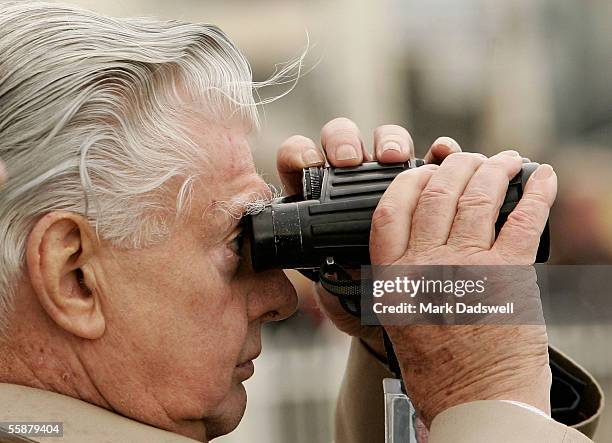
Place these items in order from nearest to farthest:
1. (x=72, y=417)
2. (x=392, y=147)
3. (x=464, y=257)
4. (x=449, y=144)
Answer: (x=72, y=417), (x=464, y=257), (x=392, y=147), (x=449, y=144)

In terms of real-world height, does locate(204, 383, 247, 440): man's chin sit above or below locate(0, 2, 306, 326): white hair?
below

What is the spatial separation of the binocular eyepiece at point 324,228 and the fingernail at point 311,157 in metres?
0.24

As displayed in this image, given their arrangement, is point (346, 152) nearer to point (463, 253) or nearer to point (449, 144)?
point (449, 144)

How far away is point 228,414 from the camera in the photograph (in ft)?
5.33

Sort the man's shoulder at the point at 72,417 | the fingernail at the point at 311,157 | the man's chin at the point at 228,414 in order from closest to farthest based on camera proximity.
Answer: the man's shoulder at the point at 72,417 < the man's chin at the point at 228,414 < the fingernail at the point at 311,157

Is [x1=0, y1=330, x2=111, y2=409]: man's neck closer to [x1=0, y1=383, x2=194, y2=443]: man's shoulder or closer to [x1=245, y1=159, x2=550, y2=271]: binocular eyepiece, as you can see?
[x1=0, y1=383, x2=194, y2=443]: man's shoulder

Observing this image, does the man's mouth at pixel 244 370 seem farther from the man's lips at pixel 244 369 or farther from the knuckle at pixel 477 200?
the knuckle at pixel 477 200

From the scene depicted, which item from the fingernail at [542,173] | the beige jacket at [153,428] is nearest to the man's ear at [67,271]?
the beige jacket at [153,428]

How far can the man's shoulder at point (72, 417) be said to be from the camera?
4.43 ft

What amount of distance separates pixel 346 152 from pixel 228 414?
0.48 metres

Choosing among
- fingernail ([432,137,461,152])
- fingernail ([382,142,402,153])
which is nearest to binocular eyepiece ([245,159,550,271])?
fingernail ([382,142,402,153])

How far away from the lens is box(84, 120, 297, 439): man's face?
1.47 metres

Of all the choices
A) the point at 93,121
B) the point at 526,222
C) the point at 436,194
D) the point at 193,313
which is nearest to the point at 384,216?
the point at 436,194

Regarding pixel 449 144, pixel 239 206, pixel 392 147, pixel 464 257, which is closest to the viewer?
pixel 464 257
